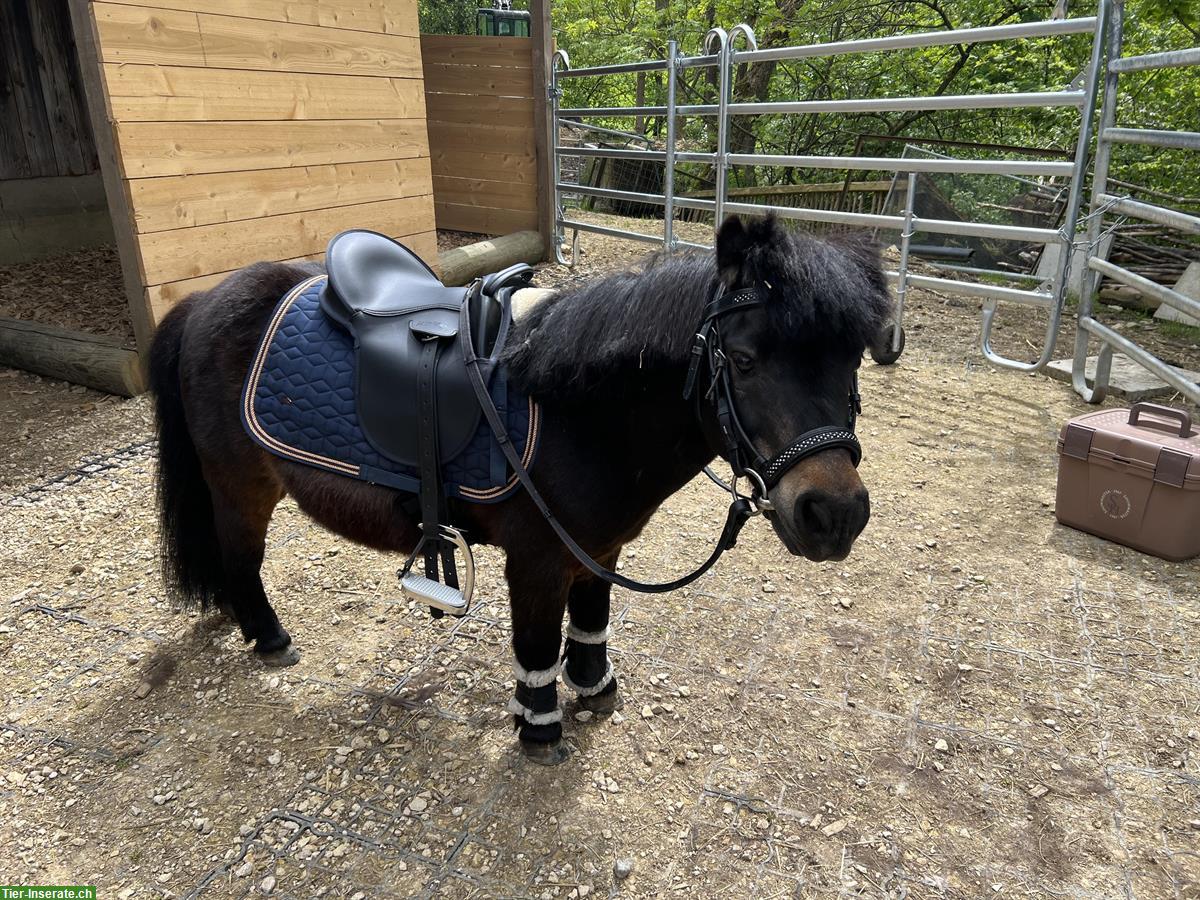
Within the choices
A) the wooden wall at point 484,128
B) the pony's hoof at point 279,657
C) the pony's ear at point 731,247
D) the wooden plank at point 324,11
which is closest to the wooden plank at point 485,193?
the wooden wall at point 484,128

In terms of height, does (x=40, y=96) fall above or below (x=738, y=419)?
above

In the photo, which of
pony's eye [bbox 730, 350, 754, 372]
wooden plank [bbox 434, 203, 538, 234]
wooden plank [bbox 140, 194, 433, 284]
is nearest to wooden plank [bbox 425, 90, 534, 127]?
wooden plank [bbox 434, 203, 538, 234]

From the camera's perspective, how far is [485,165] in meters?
7.91

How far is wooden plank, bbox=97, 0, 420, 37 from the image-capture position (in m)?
4.37

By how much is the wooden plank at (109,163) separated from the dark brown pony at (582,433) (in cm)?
179

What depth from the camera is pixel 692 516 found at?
372 cm

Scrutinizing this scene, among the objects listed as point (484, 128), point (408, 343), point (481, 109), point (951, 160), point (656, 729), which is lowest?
point (656, 729)

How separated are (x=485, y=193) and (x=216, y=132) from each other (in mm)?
3739

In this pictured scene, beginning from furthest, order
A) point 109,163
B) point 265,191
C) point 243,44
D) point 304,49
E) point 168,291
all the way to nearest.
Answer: point 304,49 → point 265,191 → point 243,44 → point 168,291 → point 109,163

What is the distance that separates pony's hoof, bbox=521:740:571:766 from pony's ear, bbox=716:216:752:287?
1.45 m

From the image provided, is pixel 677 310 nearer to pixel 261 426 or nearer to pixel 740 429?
pixel 740 429

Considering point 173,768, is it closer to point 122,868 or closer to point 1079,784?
point 122,868

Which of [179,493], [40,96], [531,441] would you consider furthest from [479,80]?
[531,441]

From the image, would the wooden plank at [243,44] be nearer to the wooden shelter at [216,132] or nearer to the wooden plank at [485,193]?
the wooden shelter at [216,132]
